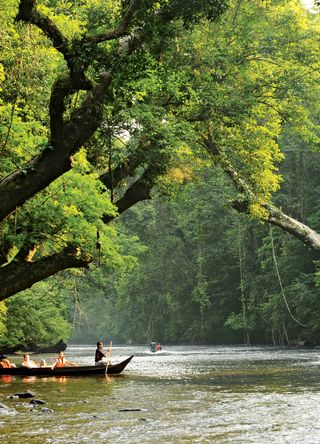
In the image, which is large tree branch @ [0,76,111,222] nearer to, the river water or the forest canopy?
the forest canopy

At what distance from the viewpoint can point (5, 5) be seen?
1262cm

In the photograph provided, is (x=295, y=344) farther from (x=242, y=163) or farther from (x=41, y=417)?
(x=41, y=417)

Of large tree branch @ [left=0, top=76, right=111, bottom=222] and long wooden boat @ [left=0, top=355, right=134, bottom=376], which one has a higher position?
large tree branch @ [left=0, top=76, right=111, bottom=222]

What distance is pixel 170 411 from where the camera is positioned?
11.8m

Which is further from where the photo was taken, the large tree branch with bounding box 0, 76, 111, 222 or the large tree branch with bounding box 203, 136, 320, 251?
the large tree branch with bounding box 203, 136, 320, 251

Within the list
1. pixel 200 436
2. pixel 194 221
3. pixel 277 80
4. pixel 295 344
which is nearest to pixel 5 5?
pixel 200 436

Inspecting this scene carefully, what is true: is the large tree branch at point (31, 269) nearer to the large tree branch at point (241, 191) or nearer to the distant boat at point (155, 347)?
the large tree branch at point (241, 191)

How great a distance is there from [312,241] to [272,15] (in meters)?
8.96

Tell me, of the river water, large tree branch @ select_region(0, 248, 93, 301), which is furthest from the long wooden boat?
large tree branch @ select_region(0, 248, 93, 301)

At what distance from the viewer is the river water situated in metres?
9.08

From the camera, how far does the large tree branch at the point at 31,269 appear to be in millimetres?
13977

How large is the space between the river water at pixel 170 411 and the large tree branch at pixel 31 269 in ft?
8.80

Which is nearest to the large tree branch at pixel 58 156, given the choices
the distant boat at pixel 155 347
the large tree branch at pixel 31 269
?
the large tree branch at pixel 31 269

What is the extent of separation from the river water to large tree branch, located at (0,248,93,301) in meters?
2.68
